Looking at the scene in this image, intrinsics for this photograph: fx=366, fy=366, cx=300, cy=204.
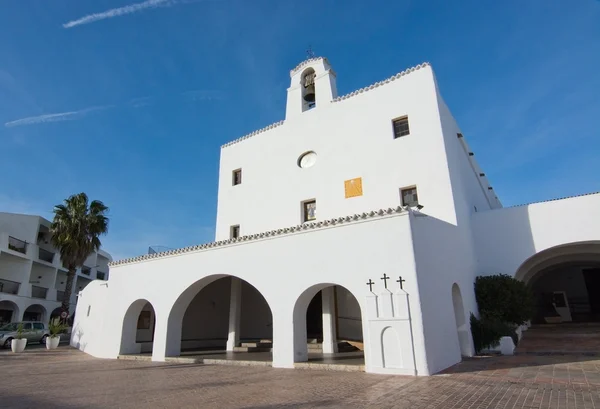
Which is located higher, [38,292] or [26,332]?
[38,292]

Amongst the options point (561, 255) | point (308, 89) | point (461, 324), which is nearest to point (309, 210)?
point (308, 89)

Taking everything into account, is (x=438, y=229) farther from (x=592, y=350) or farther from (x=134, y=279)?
(x=134, y=279)

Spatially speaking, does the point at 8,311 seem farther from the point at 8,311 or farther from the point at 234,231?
the point at 234,231

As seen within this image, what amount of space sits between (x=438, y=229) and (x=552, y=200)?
18.4 feet

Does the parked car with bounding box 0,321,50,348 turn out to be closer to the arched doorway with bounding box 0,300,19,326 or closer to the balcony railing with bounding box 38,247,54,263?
the arched doorway with bounding box 0,300,19,326

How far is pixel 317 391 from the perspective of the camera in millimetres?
6367

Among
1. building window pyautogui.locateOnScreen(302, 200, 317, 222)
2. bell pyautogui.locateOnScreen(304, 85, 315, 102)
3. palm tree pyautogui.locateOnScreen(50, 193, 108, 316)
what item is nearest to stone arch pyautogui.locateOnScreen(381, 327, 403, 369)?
building window pyautogui.locateOnScreen(302, 200, 317, 222)

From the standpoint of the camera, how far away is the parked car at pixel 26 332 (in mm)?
18594

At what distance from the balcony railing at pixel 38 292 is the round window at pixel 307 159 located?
2504 cm

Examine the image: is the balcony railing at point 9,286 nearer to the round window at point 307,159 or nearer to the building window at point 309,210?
the building window at point 309,210

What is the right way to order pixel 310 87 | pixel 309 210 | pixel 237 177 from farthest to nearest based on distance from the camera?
1. pixel 237 177
2. pixel 310 87
3. pixel 309 210

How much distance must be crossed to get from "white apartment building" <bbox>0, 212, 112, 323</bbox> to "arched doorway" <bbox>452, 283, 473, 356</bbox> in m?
28.5

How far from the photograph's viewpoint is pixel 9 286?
25.6 m

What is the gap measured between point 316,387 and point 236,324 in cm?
818
